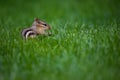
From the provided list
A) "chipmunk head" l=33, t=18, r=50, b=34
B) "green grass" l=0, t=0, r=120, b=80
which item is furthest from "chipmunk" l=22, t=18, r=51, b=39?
"green grass" l=0, t=0, r=120, b=80

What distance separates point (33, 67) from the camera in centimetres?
796

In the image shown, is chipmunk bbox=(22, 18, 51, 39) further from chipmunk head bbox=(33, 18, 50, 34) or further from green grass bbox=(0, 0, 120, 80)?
green grass bbox=(0, 0, 120, 80)

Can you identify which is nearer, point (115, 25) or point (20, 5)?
point (115, 25)

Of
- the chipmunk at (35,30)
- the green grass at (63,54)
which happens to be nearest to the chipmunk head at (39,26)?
the chipmunk at (35,30)

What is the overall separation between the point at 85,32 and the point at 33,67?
2.59m

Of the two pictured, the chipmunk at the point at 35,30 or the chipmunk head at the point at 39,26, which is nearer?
the chipmunk at the point at 35,30

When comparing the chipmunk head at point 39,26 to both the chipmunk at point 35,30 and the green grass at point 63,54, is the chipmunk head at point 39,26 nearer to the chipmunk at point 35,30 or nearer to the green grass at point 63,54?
the chipmunk at point 35,30

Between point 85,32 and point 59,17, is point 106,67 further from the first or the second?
point 59,17

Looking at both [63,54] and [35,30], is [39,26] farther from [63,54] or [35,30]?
[63,54]

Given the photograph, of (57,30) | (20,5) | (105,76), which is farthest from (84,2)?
(105,76)

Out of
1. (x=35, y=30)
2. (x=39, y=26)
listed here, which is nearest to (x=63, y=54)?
(x=35, y=30)

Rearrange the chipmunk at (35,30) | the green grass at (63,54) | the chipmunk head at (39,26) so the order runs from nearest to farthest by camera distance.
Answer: the green grass at (63,54) < the chipmunk at (35,30) < the chipmunk head at (39,26)

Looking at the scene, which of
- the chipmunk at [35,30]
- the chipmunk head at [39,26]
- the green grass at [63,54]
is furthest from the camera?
the chipmunk head at [39,26]

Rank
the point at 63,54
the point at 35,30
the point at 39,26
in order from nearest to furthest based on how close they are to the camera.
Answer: the point at 63,54, the point at 35,30, the point at 39,26
